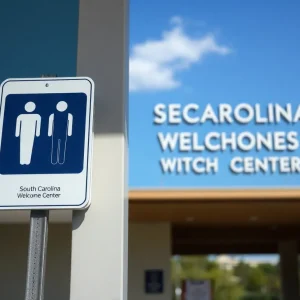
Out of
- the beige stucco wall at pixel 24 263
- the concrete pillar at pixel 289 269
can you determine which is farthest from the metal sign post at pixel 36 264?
the concrete pillar at pixel 289 269

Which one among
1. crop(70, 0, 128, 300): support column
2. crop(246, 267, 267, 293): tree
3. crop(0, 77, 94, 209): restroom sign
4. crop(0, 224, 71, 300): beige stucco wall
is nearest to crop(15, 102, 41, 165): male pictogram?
crop(0, 77, 94, 209): restroom sign

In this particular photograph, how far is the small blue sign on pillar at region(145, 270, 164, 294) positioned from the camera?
11.0m

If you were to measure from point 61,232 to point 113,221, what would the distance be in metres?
2.98

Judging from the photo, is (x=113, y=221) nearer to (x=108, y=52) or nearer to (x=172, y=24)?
(x=108, y=52)

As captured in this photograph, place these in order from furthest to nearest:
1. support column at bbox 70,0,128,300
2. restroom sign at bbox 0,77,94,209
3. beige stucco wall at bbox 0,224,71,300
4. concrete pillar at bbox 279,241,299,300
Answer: concrete pillar at bbox 279,241,299,300
beige stucco wall at bbox 0,224,71,300
support column at bbox 70,0,128,300
restroom sign at bbox 0,77,94,209

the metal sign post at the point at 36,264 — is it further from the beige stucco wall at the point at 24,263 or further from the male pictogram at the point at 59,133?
the beige stucco wall at the point at 24,263

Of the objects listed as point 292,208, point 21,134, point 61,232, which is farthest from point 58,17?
point 292,208

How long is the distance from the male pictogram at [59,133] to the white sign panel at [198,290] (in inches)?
389

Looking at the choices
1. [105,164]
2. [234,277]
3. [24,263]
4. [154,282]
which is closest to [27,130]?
[105,164]

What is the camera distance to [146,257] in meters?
11.2

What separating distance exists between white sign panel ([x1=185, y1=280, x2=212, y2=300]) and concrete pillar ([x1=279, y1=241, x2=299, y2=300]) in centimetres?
534

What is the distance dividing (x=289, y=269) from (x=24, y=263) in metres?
13.0

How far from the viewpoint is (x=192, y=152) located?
11.3m

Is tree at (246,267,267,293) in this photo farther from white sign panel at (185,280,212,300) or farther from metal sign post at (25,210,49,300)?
metal sign post at (25,210,49,300)
